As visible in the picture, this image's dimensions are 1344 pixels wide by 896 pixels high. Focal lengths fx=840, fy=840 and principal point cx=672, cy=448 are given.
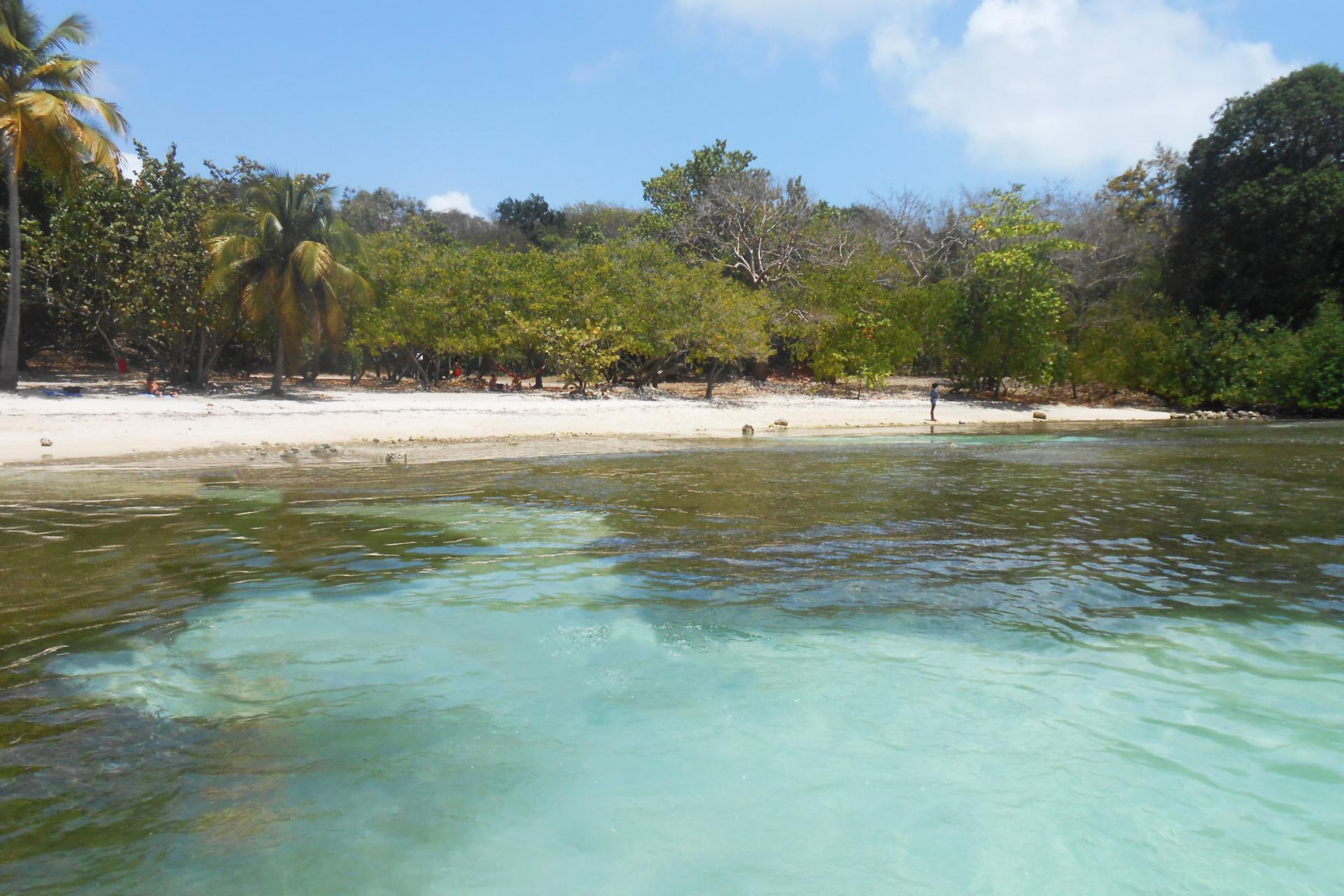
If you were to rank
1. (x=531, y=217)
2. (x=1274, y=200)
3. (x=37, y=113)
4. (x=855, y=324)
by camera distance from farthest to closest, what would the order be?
(x=531, y=217)
(x=855, y=324)
(x=1274, y=200)
(x=37, y=113)

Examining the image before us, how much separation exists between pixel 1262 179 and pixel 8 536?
108ft

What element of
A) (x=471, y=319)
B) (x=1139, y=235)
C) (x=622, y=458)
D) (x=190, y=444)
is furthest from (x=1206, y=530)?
(x=1139, y=235)

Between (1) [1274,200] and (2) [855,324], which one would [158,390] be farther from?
(1) [1274,200]

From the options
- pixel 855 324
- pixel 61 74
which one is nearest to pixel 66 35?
pixel 61 74

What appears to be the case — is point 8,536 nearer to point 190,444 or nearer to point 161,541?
point 161,541

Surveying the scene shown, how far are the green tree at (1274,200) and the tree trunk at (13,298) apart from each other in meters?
34.4

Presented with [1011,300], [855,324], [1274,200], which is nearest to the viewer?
[1274,200]

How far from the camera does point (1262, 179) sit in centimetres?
2689

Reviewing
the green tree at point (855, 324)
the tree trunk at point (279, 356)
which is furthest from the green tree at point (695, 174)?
the tree trunk at point (279, 356)

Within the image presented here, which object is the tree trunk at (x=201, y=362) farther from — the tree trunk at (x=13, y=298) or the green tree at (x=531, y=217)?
the green tree at (x=531, y=217)

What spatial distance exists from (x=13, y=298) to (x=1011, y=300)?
1118 inches

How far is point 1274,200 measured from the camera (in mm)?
26172

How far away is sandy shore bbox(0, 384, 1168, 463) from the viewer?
15398 mm

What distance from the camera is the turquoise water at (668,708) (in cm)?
299
